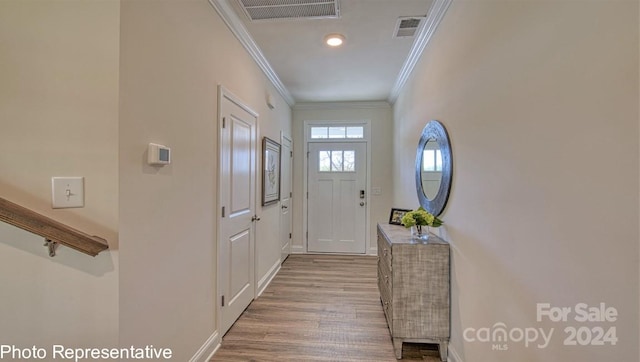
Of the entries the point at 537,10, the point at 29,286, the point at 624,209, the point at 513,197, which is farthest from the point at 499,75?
the point at 29,286

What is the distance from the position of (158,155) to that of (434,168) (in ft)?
6.50

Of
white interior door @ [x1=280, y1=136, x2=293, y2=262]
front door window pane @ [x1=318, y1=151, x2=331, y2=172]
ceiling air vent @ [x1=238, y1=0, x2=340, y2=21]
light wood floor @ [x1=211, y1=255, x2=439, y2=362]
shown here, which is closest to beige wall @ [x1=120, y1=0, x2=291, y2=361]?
ceiling air vent @ [x1=238, y1=0, x2=340, y2=21]

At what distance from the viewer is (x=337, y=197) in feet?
16.0

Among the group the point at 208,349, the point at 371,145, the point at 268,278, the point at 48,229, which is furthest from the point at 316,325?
the point at 371,145

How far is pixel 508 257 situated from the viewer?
1.33 meters

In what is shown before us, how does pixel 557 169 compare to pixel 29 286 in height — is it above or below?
above

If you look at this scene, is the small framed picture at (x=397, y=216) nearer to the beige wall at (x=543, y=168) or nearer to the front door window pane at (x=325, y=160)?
the beige wall at (x=543, y=168)

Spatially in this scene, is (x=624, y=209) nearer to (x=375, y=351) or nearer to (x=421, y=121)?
(x=375, y=351)

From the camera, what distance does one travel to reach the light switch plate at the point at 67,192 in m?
1.19

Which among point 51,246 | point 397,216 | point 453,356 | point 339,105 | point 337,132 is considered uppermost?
point 339,105

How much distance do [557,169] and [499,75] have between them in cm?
61

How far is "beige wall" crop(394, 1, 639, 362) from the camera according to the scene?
798 mm

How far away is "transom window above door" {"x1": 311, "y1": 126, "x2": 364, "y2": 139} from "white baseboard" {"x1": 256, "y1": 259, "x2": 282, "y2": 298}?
7.02 ft

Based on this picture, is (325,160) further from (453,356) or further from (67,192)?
(67,192)
